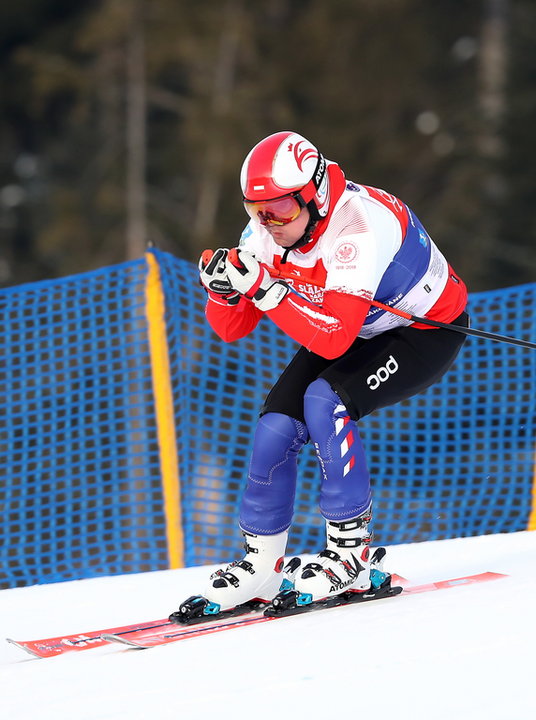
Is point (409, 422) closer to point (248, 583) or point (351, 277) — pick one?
point (248, 583)

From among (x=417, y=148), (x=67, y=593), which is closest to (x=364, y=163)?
(x=417, y=148)

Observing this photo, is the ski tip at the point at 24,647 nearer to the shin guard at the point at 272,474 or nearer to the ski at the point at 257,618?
the ski at the point at 257,618

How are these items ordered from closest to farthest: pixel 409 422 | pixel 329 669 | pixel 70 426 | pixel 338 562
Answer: pixel 329 669, pixel 338 562, pixel 70 426, pixel 409 422

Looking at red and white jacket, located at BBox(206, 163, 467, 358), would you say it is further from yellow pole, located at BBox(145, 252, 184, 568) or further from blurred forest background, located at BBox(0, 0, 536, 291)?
blurred forest background, located at BBox(0, 0, 536, 291)

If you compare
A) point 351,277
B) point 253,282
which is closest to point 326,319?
point 351,277

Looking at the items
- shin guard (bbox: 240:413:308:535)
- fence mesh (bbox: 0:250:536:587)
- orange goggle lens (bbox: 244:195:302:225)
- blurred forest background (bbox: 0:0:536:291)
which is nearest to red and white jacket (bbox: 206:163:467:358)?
orange goggle lens (bbox: 244:195:302:225)

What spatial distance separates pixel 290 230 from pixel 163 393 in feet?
5.40

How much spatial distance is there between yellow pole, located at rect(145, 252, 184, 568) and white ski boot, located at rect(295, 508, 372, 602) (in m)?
1.46

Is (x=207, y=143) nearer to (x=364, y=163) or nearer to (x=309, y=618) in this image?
Answer: (x=364, y=163)

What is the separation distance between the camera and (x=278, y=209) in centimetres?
354

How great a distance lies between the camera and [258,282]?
11.4 ft

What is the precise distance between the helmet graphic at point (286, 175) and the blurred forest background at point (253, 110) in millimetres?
16256

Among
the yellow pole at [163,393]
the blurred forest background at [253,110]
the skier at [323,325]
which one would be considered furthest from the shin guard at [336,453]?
the blurred forest background at [253,110]

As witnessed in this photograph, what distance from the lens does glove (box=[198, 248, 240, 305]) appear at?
11.5 ft
